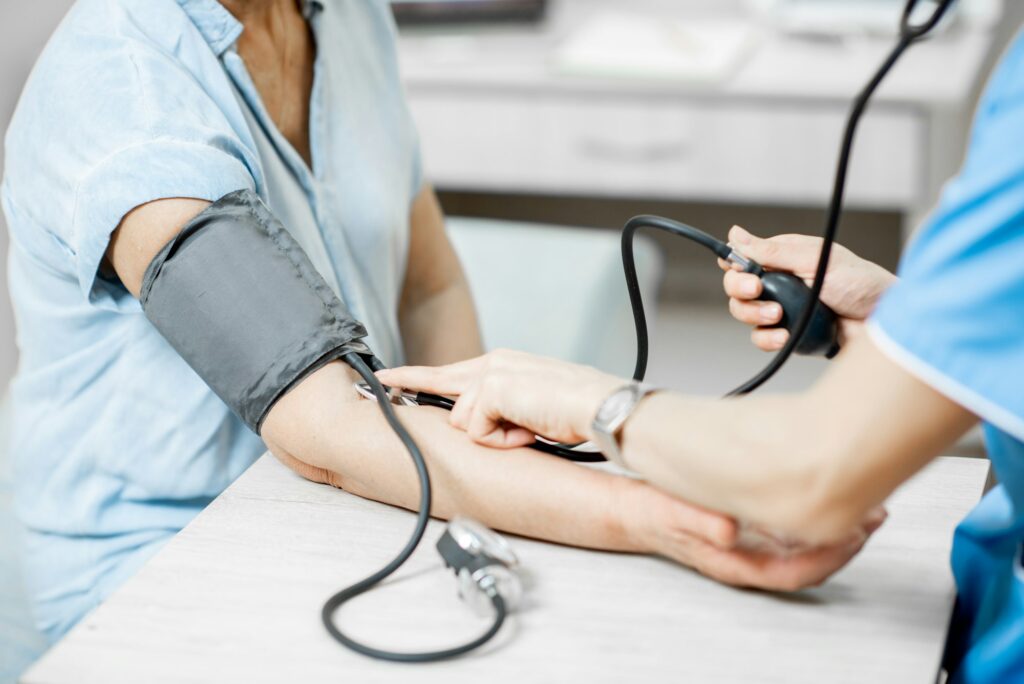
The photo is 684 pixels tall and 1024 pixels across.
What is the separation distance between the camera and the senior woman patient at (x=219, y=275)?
814 mm

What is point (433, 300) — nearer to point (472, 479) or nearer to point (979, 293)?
point (472, 479)

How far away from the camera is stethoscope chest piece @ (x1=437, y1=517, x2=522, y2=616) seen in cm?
70

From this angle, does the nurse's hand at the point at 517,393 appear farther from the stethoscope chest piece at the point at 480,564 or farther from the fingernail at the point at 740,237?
the fingernail at the point at 740,237

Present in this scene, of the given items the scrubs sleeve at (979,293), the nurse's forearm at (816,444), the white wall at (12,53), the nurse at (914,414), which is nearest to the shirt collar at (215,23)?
the nurse at (914,414)

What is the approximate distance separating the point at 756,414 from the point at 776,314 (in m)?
0.28

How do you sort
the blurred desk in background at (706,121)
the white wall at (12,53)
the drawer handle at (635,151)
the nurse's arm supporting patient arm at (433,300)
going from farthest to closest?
the drawer handle at (635,151)
the blurred desk in background at (706,121)
the white wall at (12,53)
the nurse's arm supporting patient arm at (433,300)

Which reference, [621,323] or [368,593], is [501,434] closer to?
[368,593]

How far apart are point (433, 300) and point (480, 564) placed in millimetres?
771

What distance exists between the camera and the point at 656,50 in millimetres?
2355

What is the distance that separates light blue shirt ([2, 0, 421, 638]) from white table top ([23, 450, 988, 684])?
0.26 metres

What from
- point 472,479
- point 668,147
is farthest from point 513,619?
point 668,147

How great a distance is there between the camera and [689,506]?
74 cm

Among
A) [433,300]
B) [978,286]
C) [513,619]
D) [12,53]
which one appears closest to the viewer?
[978,286]

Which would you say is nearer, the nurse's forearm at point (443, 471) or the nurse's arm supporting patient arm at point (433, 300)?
the nurse's forearm at point (443, 471)
